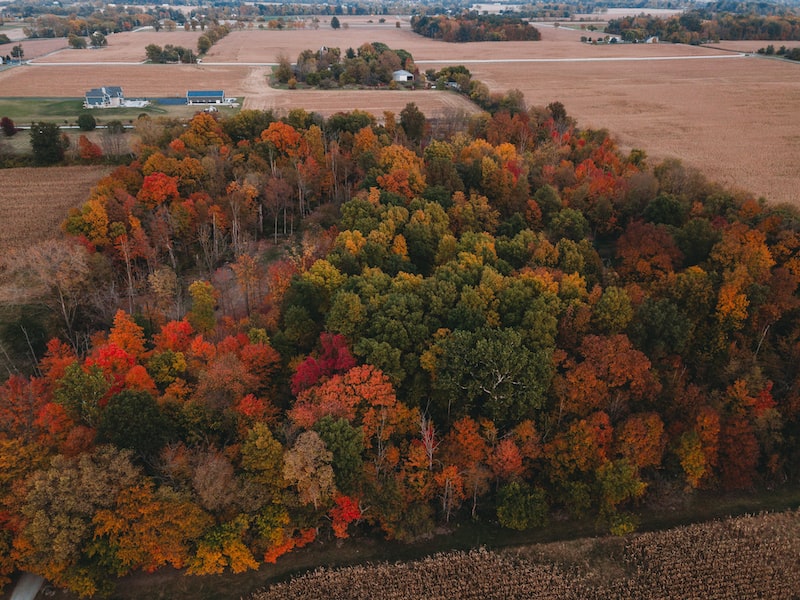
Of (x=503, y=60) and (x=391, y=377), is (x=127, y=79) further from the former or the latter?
(x=391, y=377)

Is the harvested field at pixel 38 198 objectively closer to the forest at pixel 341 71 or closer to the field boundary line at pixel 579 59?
the forest at pixel 341 71

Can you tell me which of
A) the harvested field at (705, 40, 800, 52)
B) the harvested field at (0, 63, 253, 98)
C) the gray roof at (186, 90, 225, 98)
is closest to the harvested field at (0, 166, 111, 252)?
the gray roof at (186, 90, 225, 98)

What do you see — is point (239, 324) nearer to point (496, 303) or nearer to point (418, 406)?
point (418, 406)

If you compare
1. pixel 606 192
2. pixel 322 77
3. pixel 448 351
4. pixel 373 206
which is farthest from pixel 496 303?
pixel 322 77

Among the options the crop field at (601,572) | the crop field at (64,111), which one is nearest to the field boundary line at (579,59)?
the crop field at (64,111)

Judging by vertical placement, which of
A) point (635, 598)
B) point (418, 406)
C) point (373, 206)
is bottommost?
point (635, 598)

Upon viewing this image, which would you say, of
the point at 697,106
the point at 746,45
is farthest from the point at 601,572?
the point at 746,45

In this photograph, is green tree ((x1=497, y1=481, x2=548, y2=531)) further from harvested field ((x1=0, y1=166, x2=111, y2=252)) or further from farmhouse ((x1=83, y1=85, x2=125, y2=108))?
farmhouse ((x1=83, y1=85, x2=125, y2=108))
